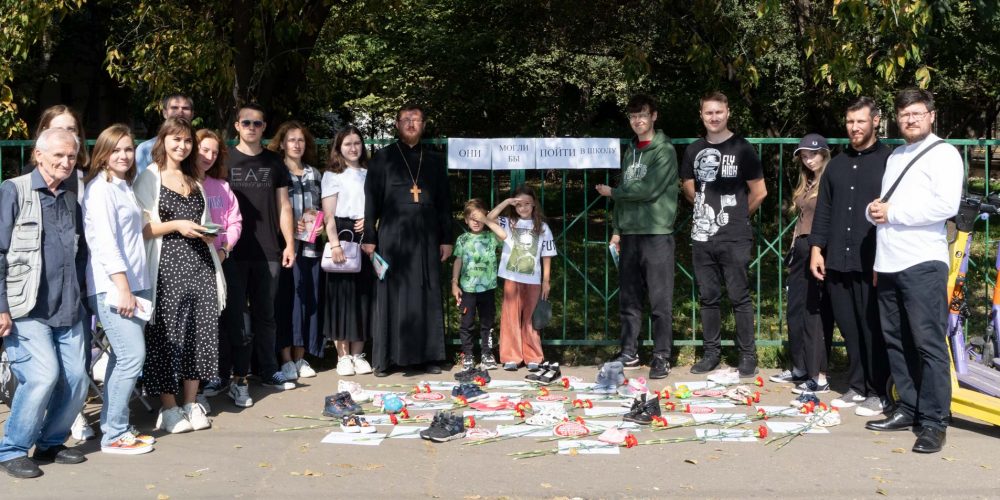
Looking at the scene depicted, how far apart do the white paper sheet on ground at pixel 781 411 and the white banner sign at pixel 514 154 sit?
2.54 meters

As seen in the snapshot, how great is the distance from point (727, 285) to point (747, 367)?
65 centimetres

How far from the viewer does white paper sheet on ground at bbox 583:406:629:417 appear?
22.3ft

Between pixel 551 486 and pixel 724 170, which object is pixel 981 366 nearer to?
pixel 724 170

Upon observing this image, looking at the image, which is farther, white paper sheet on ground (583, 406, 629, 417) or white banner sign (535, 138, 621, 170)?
white banner sign (535, 138, 621, 170)

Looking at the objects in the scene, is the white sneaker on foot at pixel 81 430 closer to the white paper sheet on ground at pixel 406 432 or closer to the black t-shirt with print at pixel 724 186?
the white paper sheet on ground at pixel 406 432

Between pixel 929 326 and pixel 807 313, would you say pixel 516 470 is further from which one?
pixel 807 313

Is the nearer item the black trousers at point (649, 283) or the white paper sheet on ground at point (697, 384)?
the white paper sheet on ground at point (697, 384)

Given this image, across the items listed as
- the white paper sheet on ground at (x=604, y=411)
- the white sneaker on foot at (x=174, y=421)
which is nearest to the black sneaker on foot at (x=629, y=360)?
the white paper sheet on ground at (x=604, y=411)

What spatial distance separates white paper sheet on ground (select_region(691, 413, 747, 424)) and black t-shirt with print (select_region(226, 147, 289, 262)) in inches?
118

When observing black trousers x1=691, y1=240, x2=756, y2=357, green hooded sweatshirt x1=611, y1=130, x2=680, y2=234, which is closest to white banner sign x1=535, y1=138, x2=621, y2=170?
green hooded sweatshirt x1=611, y1=130, x2=680, y2=234

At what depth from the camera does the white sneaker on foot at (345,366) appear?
8.00 meters

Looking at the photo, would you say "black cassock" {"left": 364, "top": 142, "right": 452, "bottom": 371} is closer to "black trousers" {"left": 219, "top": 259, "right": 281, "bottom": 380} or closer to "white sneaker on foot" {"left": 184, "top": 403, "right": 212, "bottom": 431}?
"black trousers" {"left": 219, "top": 259, "right": 281, "bottom": 380}

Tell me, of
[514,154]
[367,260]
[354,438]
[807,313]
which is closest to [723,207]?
[807,313]

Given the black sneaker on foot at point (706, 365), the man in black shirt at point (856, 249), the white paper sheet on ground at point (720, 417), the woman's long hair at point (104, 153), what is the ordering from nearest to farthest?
the woman's long hair at point (104, 153)
the white paper sheet on ground at point (720, 417)
the man in black shirt at point (856, 249)
the black sneaker on foot at point (706, 365)
